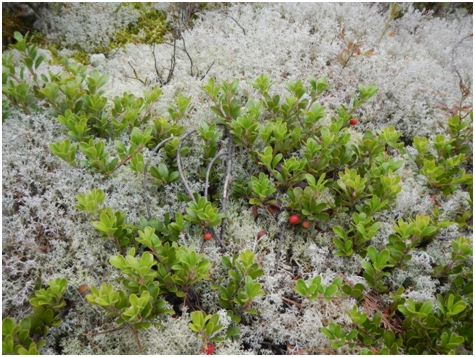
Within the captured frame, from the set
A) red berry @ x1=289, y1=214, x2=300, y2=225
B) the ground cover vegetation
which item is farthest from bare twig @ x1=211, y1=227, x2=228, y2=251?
red berry @ x1=289, y1=214, x2=300, y2=225

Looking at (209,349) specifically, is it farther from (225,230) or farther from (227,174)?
(227,174)

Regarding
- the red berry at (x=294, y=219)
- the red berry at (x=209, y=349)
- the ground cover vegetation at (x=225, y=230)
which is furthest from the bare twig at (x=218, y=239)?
the red berry at (x=209, y=349)

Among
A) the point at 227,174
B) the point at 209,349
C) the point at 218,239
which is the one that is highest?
the point at 227,174

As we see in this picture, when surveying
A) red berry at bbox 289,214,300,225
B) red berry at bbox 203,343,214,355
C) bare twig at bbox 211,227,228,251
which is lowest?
red berry at bbox 203,343,214,355

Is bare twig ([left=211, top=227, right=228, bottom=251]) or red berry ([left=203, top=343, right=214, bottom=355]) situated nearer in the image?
red berry ([left=203, top=343, right=214, bottom=355])

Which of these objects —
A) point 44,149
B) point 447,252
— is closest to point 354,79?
point 447,252

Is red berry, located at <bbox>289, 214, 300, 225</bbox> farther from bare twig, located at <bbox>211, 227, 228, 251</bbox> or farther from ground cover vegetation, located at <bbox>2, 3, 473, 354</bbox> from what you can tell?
bare twig, located at <bbox>211, 227, 228, 251</bbox>

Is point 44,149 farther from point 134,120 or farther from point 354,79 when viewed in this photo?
point 354,79

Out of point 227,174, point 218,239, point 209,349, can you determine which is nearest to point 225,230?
point 218,239

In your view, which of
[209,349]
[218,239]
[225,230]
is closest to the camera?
[209,349]
